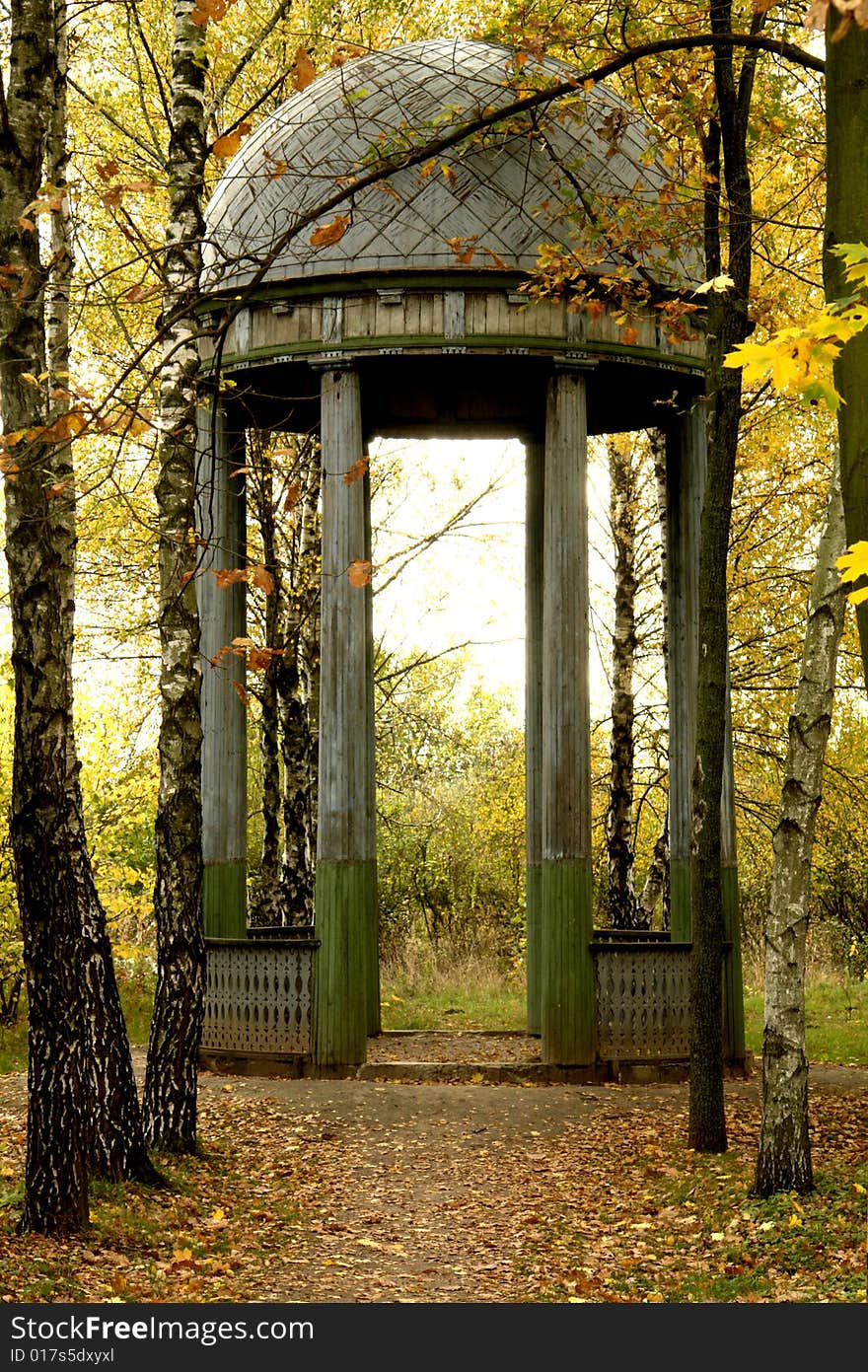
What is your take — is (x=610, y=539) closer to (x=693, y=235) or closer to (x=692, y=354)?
(x=692, y=354)

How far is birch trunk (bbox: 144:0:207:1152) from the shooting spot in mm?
10797

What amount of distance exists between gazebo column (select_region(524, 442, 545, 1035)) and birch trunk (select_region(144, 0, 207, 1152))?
642 centimetres

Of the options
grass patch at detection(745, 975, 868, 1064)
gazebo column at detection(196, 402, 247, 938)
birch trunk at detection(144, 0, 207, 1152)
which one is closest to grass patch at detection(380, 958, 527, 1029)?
grass patch at detection(745, 975, 868, 1064)

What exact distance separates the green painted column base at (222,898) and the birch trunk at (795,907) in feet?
23.4

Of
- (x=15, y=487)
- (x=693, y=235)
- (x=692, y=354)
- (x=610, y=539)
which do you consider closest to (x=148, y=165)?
(x=610, y=539)

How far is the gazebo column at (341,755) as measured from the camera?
1395 cm

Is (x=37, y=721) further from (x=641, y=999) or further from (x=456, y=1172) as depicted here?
(x=641, y=999)

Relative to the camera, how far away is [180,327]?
11.3 m

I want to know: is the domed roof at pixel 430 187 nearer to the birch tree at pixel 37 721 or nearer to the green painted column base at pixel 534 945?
the birch tree at pixel 37 721

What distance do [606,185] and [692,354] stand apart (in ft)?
5.81

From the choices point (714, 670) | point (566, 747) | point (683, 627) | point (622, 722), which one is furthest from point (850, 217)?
point (622, 722)

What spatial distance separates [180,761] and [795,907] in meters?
4.35

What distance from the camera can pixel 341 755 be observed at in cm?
1408

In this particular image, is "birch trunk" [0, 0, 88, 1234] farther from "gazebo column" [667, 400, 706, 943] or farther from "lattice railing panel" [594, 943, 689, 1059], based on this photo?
"gazebo column" [667, 400, 706, 943]
